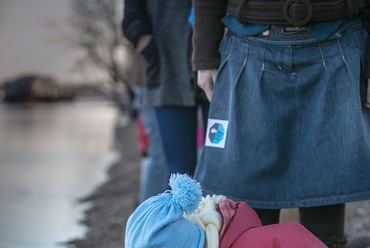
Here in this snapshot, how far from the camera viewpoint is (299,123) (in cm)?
186

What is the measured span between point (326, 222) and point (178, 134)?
0.94m

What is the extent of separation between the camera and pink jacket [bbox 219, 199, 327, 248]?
1.50m

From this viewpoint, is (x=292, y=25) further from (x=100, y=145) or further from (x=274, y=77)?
(x=100, y=145)

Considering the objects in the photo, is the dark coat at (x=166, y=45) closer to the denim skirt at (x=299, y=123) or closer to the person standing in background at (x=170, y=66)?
the person standing in background at (x=170, y=66)

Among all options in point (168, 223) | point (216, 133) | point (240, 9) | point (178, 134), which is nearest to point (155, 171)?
point (178, 134)

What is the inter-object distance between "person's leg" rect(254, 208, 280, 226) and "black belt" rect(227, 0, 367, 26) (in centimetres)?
64

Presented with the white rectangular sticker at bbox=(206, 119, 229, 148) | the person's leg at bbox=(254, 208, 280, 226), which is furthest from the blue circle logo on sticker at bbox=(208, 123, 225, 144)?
the person's leg at bbox=(254, 208, 280, 226)

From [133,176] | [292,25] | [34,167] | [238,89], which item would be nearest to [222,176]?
[238,89]

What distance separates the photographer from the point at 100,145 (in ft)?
38.1

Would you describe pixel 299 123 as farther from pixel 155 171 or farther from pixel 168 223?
pixel 155 171

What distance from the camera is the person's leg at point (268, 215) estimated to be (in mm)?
1931

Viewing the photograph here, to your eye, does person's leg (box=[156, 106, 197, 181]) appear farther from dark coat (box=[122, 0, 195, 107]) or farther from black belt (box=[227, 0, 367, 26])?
black belt (box=[227, 0, 367, 26])

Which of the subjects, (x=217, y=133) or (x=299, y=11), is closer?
(x=299, y=11)

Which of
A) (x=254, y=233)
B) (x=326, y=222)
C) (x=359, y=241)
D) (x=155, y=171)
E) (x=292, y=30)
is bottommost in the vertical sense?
(x=155, y=171)
